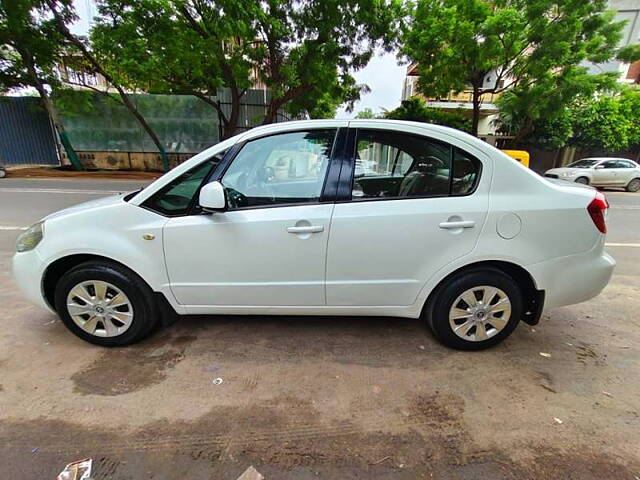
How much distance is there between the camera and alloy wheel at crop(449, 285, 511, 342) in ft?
7.74

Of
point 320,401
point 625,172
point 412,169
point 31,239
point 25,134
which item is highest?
point 25,134

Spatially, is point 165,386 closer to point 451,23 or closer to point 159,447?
point 159,447

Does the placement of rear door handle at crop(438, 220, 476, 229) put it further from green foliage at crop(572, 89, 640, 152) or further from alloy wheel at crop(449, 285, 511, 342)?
green foliage at crop(572, 89, 640, 152)

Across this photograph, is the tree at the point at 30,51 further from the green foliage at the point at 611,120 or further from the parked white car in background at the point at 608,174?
the green foliage at the point at 611,120

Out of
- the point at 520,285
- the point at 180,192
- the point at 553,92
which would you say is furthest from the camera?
the point at 553,92

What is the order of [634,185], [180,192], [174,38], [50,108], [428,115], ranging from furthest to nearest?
[428,115]
[50,108]
[634,185]
[174,38]
[180,192]

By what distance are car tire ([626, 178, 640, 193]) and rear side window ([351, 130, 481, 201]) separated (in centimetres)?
1598

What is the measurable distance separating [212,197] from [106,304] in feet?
3.98

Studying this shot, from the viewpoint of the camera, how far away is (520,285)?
245 cm

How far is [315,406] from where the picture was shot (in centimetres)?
200

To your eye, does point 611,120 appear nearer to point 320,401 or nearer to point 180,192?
point 320,401

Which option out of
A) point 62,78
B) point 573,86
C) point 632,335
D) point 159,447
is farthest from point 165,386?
point 62,78

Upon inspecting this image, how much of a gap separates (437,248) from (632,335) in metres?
2.09

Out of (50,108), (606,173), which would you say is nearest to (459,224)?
(606,173)
